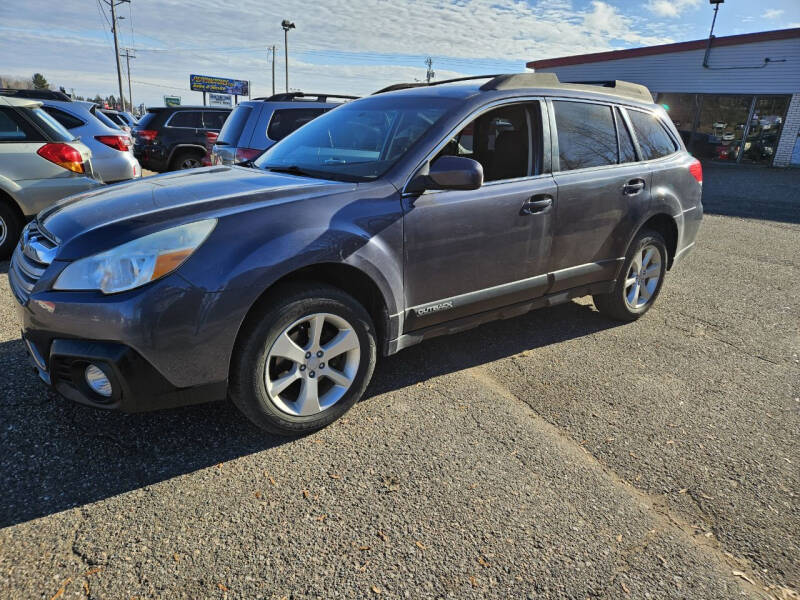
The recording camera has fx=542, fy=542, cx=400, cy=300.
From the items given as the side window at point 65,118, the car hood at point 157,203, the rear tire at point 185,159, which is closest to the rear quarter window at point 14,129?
the side window at point 65,118

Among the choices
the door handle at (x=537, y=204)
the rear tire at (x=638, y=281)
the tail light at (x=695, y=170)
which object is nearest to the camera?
the door handle at (x=537, y=204)

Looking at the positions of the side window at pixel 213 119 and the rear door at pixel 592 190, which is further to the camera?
the side window at pixel 213 119

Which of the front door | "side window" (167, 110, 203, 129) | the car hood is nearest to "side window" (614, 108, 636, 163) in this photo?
the front door

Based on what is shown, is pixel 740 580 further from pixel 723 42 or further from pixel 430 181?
pixel 723 42

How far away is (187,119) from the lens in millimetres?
12492

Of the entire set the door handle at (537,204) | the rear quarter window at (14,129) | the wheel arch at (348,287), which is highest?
the rear quarter window at (14,129)

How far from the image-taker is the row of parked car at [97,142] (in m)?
5.52

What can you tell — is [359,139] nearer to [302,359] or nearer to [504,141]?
[504,141]

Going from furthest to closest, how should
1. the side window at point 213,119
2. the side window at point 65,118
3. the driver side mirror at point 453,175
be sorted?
the side window at point 213,119 < the side window at point 65,118 < the driver side mirror at point 453,175

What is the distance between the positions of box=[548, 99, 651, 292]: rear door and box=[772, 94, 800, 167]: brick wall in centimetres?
2225

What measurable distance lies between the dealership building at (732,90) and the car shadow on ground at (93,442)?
79.5 feet

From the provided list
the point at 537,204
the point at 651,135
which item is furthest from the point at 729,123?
the point at 537,204

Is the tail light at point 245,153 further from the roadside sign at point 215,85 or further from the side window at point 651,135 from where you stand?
the roadside sign at point 215,85

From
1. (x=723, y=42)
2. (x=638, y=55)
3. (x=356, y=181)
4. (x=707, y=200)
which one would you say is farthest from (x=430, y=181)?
(x=638, y=55)
